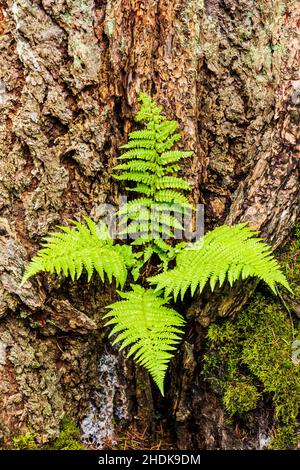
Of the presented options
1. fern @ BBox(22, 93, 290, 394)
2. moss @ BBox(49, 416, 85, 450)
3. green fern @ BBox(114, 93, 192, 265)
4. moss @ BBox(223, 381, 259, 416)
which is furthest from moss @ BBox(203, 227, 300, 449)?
moss @ BBox(49, 416, 85, 450)

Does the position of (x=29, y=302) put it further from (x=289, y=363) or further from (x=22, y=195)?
(x=289, y=363)

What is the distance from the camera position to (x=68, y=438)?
10.3 feet

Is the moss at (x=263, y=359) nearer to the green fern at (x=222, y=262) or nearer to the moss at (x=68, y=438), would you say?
the green fern at (x=222, y=262)

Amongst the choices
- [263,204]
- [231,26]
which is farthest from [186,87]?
[263,204]

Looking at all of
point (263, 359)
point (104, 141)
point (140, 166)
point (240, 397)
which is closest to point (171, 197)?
point (140, 166)

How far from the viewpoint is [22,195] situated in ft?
9.82

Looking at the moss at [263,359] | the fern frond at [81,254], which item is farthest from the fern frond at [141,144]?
the moss at [263,359]

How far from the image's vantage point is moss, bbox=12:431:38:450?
2936 millimetres

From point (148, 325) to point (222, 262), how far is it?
653 mm

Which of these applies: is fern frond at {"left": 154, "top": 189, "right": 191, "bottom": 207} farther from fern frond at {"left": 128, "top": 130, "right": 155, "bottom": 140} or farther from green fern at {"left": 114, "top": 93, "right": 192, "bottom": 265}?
fern frond at {"left": 128, "top": 130, "right": 155, "bottom": 140}

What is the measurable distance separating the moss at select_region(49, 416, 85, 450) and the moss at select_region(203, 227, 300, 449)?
111 cm

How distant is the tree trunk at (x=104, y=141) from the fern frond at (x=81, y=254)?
0.74 feet

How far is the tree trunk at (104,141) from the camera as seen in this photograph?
9.55 ft

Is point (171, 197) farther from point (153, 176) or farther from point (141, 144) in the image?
point (141, 144)
